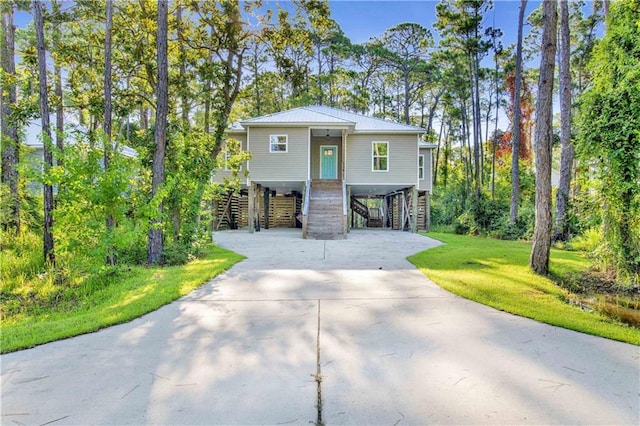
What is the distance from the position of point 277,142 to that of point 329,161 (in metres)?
3.60

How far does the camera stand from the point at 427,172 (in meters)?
19.5

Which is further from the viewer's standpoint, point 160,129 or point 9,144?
point 9,144

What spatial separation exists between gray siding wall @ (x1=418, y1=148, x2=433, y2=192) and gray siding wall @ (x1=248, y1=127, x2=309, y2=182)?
7501 mm

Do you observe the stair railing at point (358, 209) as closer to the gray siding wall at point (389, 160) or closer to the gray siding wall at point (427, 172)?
the gray siding wall at point (427, 172)

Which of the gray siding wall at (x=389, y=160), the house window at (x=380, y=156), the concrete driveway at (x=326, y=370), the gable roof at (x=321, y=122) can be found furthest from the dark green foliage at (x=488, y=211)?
the concrete driveway at (x=326, y=370)

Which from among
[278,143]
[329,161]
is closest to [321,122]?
[278,143]

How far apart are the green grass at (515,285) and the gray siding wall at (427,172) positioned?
35.6 ft

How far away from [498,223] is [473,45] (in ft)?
33.5

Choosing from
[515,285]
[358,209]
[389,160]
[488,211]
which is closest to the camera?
[515,285]

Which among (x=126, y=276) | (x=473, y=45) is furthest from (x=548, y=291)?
(x=473, y=45)

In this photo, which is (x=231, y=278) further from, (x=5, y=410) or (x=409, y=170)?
(x=409, y=170)

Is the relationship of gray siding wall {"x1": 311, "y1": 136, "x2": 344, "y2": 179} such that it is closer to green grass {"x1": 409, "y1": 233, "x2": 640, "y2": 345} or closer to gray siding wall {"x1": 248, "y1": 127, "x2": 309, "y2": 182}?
gray siding wall {"x1": 248, "y1": 127, "x2": 309, "y2": 182}

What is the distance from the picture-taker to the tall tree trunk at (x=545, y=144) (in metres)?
6.05

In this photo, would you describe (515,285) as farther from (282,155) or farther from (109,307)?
(282,155)
